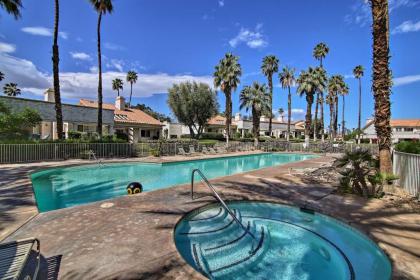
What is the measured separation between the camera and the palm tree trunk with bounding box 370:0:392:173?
25.4 feet

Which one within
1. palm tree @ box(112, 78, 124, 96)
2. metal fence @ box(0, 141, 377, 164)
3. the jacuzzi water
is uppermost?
palm tree @ box(112, 78, 124, 96)

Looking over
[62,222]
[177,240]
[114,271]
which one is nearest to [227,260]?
[177,240]

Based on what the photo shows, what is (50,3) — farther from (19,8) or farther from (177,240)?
(177,240)

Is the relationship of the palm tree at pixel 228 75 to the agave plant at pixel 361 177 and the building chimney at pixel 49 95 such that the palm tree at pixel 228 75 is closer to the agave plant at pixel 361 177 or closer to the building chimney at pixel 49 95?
the building chimney at pixel 49 95

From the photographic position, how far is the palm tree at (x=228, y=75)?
30.4m

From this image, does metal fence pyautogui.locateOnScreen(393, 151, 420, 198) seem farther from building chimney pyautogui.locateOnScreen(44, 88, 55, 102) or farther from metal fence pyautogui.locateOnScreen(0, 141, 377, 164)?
building chimney pyautogui.locateOnScreen(44, 88, 55, 102)

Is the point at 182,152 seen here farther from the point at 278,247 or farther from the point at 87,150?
the point at 278,247

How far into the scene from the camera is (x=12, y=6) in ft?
46.0

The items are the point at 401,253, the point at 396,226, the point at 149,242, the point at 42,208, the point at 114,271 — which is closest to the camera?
the point at 114,271

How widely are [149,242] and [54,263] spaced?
4.56 ft

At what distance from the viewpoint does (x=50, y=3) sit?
17.4 m

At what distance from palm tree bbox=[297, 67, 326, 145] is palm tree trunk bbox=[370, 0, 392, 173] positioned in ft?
77.3

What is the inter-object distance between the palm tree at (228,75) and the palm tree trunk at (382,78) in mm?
22397

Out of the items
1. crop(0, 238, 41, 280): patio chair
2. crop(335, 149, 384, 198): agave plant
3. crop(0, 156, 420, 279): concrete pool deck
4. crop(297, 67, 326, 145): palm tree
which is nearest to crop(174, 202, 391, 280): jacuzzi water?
crop(0, 156, 420, 279): concrete pool deck
